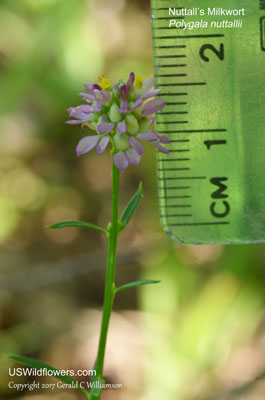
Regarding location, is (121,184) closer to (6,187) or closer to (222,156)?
(6,187)

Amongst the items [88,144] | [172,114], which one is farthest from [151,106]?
[172,114]

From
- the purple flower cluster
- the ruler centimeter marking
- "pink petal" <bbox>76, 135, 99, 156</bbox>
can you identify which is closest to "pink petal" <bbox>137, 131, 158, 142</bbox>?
the purple flower cluster

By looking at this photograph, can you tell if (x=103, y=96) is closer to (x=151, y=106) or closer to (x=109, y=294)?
(x=151, y=106)

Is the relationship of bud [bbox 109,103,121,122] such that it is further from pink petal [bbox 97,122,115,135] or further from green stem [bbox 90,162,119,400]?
green stem [bbox 90,162,119,400]

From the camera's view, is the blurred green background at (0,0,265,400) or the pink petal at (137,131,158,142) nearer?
the pink petal at (137,131,158,142)

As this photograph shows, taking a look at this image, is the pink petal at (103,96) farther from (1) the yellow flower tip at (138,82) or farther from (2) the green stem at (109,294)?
(2) the green stem at (109,294)
